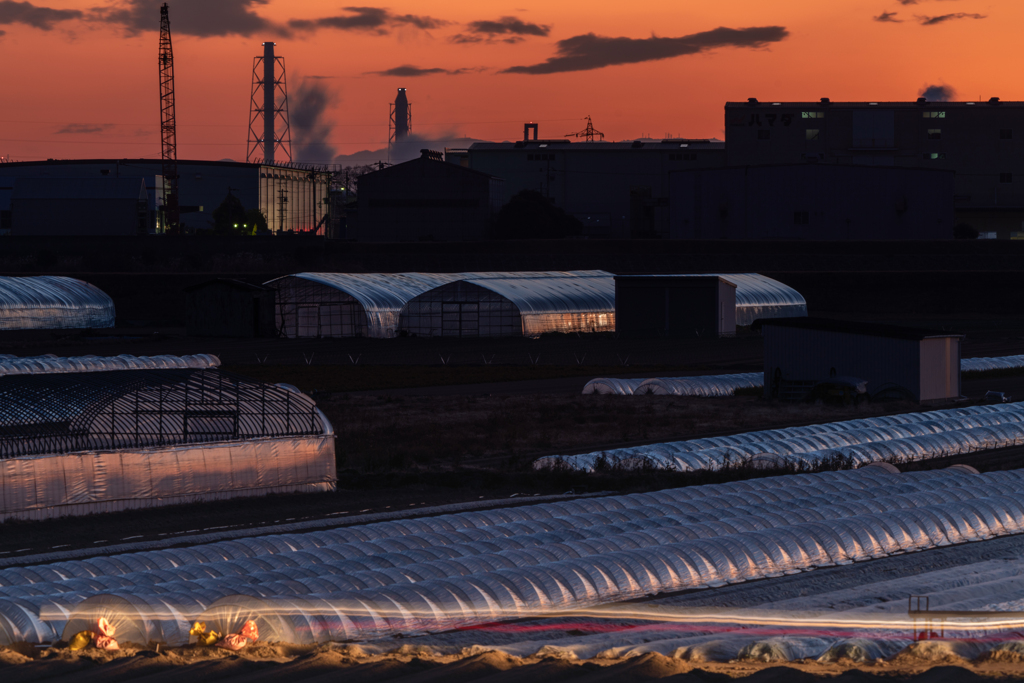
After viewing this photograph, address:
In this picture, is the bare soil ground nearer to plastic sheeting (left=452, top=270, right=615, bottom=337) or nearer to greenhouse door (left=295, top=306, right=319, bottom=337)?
plastic sheeting (left=452, top=270, right=615, bottom=337)

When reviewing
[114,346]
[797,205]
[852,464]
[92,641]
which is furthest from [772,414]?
[797,205]

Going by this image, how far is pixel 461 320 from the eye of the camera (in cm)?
6931

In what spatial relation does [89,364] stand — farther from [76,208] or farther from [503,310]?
[76,208]

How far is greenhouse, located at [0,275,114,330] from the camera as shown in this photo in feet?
232

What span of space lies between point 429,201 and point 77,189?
38.6m

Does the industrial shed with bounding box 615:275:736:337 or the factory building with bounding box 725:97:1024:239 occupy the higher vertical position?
the factory building with bounding box 725:97:1024:239

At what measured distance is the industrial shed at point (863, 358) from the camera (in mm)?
39844

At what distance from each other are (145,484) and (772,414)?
72.5 ft

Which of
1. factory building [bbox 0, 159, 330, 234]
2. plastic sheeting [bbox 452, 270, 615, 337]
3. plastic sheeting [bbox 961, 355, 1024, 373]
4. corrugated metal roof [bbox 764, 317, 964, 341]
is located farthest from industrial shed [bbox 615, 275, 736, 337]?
factory building [bbox 0, 159, 330, 234]

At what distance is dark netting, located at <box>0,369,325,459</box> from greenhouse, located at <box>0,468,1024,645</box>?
7576mm

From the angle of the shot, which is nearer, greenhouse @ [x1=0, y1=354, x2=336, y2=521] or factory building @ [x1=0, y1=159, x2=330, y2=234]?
greenhouse @ [x1=0, y1=354, x2=336, y2=521]

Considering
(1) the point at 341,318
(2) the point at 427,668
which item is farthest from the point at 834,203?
(2) the point at 427,668

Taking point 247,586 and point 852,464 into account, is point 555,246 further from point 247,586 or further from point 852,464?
point 247,586

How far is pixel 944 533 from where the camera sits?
19.4 meters
